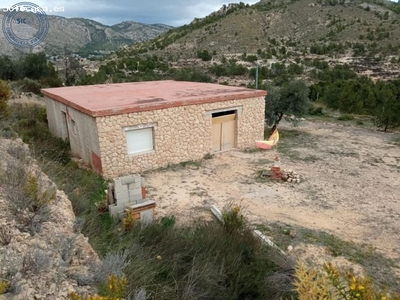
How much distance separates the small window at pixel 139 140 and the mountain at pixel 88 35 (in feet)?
208

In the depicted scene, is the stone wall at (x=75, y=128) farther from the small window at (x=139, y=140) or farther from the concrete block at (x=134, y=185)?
the concrete block at (x=134, y=185)

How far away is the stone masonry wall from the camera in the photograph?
11023mm

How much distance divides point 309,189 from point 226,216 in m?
4.46

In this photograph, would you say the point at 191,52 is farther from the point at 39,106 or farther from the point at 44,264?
the point at 44,264

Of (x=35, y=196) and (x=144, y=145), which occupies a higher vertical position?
(x=35, y=196)

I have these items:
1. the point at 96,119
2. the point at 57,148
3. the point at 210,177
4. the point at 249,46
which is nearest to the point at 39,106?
the point at 57,148

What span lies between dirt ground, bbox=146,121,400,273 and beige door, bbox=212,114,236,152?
488 mm

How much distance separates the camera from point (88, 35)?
111m

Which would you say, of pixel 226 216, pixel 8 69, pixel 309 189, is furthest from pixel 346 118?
pixel 8 69

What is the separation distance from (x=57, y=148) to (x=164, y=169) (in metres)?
4.23

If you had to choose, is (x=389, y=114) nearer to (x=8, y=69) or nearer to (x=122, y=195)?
(x=122, y=195)

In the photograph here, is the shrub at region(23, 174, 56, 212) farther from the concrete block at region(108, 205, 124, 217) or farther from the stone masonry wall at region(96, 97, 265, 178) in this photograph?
the stone masonry wall at region(96, 97, 265, 178)

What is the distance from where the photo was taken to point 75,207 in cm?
639

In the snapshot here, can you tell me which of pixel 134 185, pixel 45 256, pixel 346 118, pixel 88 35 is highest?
pixel 88 35
